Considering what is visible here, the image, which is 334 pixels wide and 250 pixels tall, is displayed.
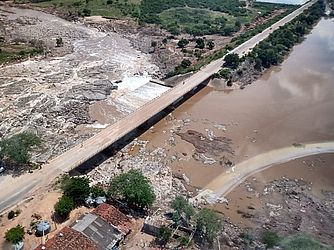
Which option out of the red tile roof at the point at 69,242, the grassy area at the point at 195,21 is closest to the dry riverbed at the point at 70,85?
the red tile roof at the point at 69,242

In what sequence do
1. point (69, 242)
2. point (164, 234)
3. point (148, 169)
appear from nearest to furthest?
point (69, 242), point (164, 234), point (148, 169)

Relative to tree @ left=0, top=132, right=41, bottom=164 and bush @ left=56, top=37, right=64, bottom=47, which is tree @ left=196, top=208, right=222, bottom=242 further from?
bush @ left=56, top=37, right=64, bottom=47

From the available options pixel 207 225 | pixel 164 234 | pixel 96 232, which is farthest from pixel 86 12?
pixel 207 225

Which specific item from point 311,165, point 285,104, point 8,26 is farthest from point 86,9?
point 311,165

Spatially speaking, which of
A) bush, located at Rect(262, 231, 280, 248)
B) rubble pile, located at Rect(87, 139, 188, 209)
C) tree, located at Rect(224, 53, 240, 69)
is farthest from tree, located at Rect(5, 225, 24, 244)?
tree, located at Rect(224, 53, 240, 69)

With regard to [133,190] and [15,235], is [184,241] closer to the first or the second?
[133,190]
